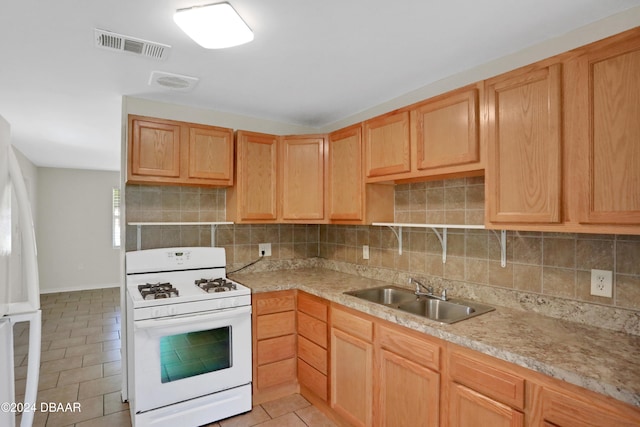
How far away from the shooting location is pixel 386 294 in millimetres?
2641

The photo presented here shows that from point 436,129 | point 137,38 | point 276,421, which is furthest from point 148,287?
point 436,129

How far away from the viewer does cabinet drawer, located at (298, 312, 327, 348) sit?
8.25 ft

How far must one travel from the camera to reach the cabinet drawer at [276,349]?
2664mm

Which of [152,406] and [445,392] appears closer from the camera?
[445,392]

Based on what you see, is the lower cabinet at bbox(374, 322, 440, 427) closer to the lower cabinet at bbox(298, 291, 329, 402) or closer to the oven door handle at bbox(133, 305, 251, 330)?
the lower cabinet at bbox(298, 291, 329, 402)

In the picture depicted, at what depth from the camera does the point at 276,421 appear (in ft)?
8.11

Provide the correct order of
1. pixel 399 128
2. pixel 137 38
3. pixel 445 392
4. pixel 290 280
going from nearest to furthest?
pixel 445 392, pixel 137 38, pixel 399 128, pixel 290 280

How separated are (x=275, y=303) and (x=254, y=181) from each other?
1.02 meters

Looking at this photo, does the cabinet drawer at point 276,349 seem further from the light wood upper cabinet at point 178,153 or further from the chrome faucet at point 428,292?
the light wood upper cabinet at point 178,153

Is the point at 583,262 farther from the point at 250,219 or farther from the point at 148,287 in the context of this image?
the point at 148,287

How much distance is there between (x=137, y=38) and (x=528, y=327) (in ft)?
8.14

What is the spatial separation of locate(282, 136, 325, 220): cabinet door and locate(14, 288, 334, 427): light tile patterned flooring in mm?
1495

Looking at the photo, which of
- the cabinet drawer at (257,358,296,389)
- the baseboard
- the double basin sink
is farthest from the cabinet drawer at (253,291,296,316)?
the baseboard

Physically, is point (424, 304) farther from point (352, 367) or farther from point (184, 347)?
point (184, 347)
